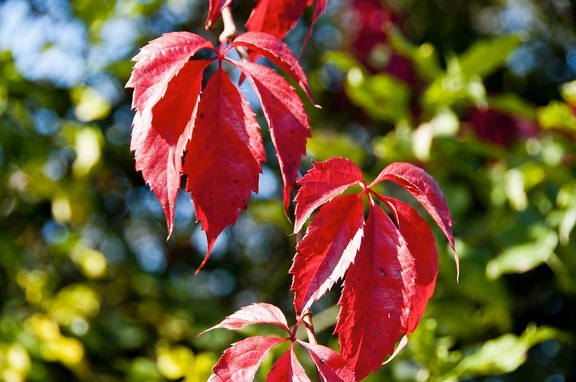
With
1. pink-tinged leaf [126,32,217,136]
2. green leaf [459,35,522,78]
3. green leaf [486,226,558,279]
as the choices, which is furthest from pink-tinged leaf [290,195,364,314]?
green leaf [459,35,522,78]

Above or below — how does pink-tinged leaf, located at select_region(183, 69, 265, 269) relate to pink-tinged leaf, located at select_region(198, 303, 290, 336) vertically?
above

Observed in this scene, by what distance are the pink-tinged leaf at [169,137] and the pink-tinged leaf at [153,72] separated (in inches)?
0.5

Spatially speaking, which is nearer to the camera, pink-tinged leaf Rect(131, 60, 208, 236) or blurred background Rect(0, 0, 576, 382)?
pink-tinged leaf Rect(131, 60, 208, 236)

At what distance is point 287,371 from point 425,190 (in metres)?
0.18

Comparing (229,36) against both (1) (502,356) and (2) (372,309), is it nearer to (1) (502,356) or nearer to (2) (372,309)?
(2) (372,309)

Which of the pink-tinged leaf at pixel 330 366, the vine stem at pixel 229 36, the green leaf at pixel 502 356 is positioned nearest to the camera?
the pink-tinged leaf at pixel 330 366

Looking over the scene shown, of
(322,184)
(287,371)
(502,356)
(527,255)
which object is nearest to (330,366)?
(287,371)

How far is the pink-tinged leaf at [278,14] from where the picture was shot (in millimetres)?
729

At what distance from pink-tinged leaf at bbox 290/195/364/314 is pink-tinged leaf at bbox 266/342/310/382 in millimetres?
40

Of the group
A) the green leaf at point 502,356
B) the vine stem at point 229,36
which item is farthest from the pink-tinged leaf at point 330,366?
the green leaf at point 502,356

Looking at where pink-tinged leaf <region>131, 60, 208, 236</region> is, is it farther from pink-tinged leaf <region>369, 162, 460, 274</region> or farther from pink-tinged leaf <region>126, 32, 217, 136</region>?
pink-tinged leaf <region>369, 162, 460, 274</region>

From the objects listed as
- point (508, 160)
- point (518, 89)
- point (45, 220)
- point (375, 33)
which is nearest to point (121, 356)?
point (45, 220)

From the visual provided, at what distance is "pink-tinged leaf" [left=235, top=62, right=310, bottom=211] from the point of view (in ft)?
1.93

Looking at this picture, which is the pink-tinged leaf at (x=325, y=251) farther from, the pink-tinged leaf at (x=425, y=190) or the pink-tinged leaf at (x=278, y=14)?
the pink-tinged leaf at (x=278, y=14)
